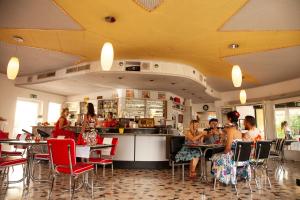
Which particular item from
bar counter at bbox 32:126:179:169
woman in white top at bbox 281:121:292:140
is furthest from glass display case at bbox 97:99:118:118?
woman in white top at bbox 281:121:292:140

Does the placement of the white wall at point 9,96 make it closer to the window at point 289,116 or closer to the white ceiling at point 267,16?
the white ceiling at point 267,16

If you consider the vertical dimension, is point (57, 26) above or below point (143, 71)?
above

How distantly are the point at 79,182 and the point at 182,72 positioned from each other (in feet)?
14.5

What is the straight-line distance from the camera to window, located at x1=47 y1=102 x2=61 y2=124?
11.9 m

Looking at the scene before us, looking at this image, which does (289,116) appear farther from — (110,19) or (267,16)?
(110,19)

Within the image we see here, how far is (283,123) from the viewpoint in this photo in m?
9.69

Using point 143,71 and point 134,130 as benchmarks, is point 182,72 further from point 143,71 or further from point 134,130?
point 134,130

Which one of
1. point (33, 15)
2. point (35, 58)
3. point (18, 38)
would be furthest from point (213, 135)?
point (35, 58)

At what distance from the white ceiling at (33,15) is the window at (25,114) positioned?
20.3 ft

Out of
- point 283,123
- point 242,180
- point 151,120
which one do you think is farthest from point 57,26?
point 283,123

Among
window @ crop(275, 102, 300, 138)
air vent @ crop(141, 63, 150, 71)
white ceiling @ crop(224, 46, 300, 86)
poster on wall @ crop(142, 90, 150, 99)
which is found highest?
white ceiling @ crop(224, 46, 300, 86)

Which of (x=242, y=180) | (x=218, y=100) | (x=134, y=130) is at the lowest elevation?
(x=242, y=180)

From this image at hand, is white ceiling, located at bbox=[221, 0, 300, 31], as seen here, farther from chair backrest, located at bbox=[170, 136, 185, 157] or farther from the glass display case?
the glass display case

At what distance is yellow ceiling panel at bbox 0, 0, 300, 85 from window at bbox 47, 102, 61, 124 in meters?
6.03
